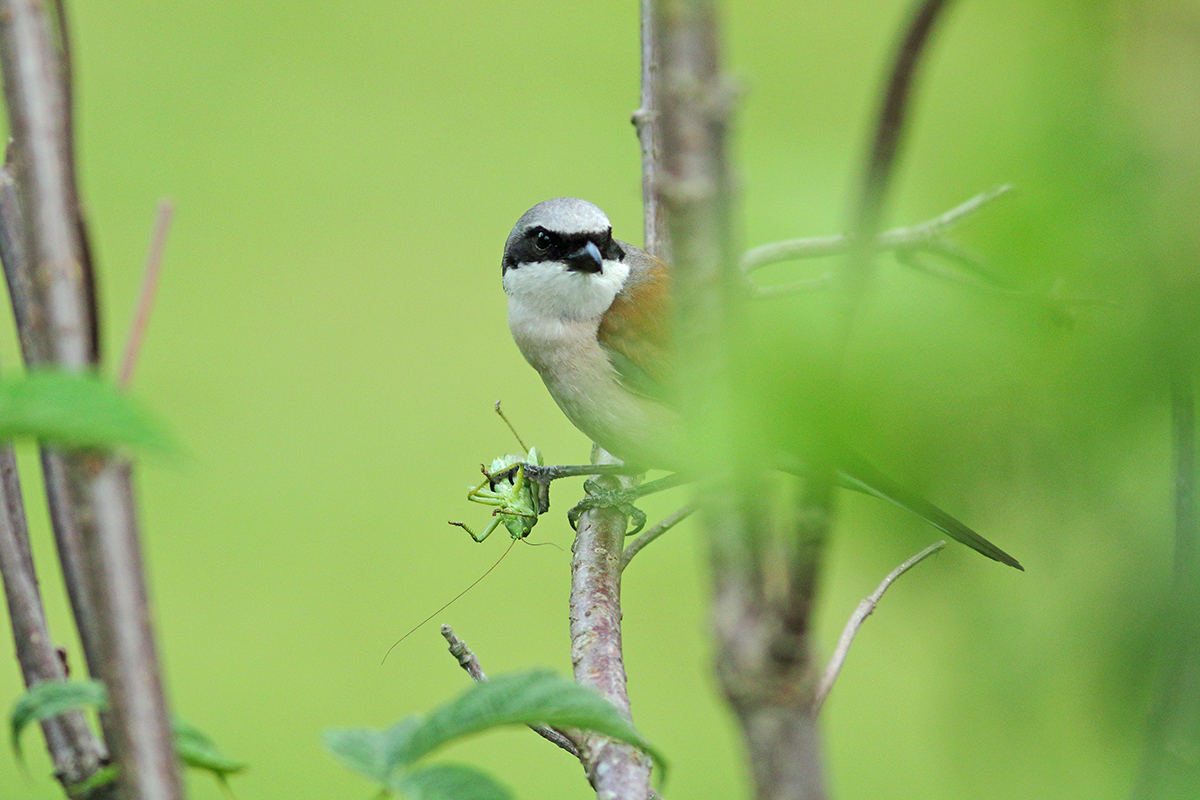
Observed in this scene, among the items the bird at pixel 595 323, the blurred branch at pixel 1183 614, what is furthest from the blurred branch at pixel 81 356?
the bird at pixel 595 323

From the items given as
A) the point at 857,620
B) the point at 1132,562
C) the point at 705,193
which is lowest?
the point at 857,620

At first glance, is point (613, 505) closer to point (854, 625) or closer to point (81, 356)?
point (854, 625)

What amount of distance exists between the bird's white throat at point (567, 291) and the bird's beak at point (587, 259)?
11 mm

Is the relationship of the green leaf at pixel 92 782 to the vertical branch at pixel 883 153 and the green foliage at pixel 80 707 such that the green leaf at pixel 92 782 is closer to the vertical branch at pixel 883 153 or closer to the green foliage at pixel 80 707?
the green foliage at pixel 80 707

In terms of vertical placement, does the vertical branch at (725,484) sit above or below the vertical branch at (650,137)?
below

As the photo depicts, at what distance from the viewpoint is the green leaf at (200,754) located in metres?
0.35

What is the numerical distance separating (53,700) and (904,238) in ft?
0.98

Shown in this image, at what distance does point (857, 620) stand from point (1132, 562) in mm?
307

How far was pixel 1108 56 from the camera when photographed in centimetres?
23

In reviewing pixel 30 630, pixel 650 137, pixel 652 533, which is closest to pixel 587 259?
pixel 650 137

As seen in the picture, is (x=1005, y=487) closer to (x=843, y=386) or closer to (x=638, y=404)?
(x=843, y=386)

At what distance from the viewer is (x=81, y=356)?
0.30 m

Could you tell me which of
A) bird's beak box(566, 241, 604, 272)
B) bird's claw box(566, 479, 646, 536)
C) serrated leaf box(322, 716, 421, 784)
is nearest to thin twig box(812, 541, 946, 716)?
serrated leaf box(322, 716, 421, 784)

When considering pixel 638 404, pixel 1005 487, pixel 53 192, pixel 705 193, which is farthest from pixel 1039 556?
pixel 638 404
